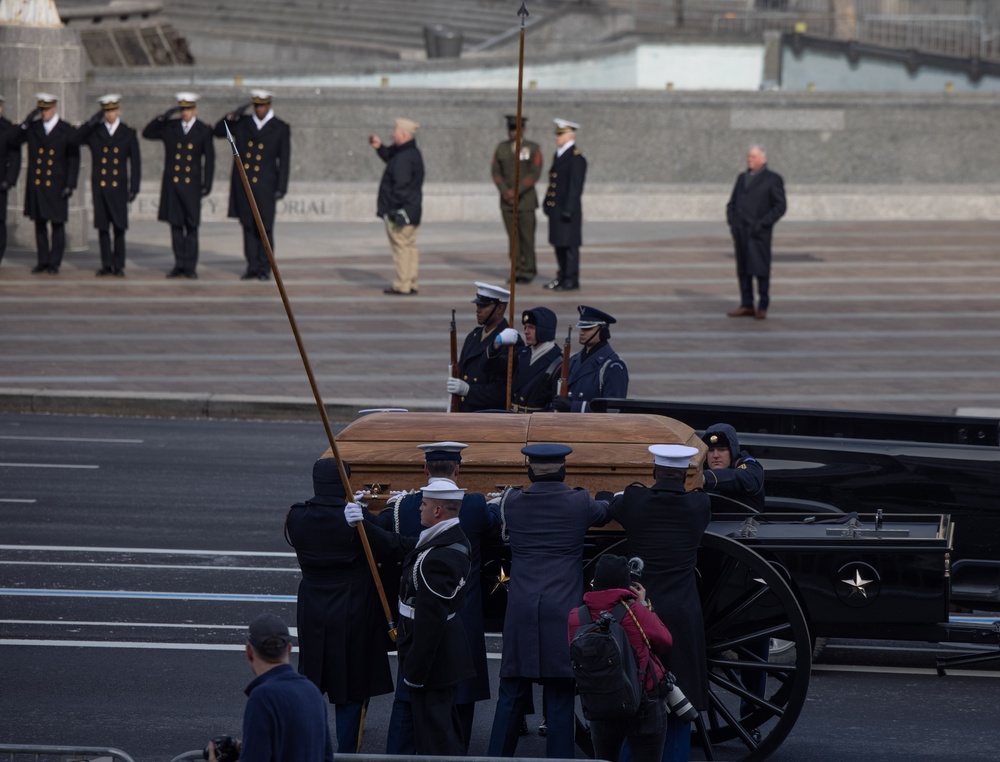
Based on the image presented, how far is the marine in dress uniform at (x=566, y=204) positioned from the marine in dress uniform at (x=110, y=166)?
542 cm

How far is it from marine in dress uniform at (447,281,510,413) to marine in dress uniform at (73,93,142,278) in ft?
36.6

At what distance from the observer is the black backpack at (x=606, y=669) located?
21.9 feet

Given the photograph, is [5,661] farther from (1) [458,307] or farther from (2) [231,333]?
(1) [458,307]

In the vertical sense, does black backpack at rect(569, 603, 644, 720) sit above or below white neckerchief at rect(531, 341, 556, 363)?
below

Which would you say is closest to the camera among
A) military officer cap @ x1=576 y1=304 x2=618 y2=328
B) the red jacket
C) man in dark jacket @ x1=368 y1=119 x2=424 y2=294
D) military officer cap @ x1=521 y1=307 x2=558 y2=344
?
the red jacket

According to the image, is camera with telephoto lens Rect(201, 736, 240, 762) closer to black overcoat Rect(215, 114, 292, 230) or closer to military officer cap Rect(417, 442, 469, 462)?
military officer cap Rect(417, 442, 469, 462)

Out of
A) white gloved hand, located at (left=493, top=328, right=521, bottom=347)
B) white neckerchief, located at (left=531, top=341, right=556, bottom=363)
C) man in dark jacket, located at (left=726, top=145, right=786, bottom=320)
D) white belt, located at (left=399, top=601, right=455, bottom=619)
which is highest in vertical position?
man in dark jacket, located at (left=726, top=145, right=786, bottom=320)

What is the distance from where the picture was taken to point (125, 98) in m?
26.4

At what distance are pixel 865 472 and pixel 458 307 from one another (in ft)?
35.7

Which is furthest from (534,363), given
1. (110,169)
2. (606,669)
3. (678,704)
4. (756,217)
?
(110,169)

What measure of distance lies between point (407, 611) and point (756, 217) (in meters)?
12.7

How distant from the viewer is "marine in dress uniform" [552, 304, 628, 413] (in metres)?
10.5

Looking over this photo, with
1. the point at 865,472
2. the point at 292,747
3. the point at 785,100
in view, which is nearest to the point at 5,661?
the point at 292,747

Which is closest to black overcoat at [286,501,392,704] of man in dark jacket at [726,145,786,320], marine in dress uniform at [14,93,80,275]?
man in dark jacket at [726,145,786,320]
